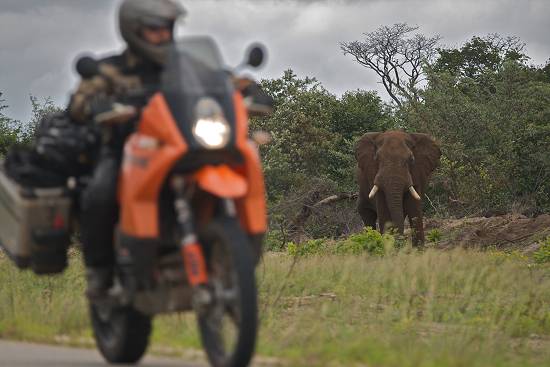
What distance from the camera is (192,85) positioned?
23.4 feet

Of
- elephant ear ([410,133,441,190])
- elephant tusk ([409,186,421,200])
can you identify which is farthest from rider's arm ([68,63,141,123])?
elephant ear ([410,133,441,190])

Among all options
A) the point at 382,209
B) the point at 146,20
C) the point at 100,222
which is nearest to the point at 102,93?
the point at 146,20

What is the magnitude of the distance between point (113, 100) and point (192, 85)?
0.71 m

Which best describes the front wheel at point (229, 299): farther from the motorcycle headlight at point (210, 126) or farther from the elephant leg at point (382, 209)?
the elephant leg at point (382, 209)

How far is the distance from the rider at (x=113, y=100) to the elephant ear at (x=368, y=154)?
22.5m

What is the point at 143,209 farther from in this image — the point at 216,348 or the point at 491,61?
the point at 491,61

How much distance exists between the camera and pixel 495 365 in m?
8.26

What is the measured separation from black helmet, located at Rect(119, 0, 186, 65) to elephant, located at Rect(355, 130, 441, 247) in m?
20.7

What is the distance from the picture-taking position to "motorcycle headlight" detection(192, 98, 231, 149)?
6930 mm

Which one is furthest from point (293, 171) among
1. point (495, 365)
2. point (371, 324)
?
point (495, 365)

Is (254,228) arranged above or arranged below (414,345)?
above

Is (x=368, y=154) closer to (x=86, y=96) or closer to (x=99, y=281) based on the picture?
(x=86, y=96)

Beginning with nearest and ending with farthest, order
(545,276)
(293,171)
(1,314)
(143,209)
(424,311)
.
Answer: (143,209) → (1,314) → (424,311) → (545,276) → (293,171)

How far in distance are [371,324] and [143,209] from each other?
5.20 m
